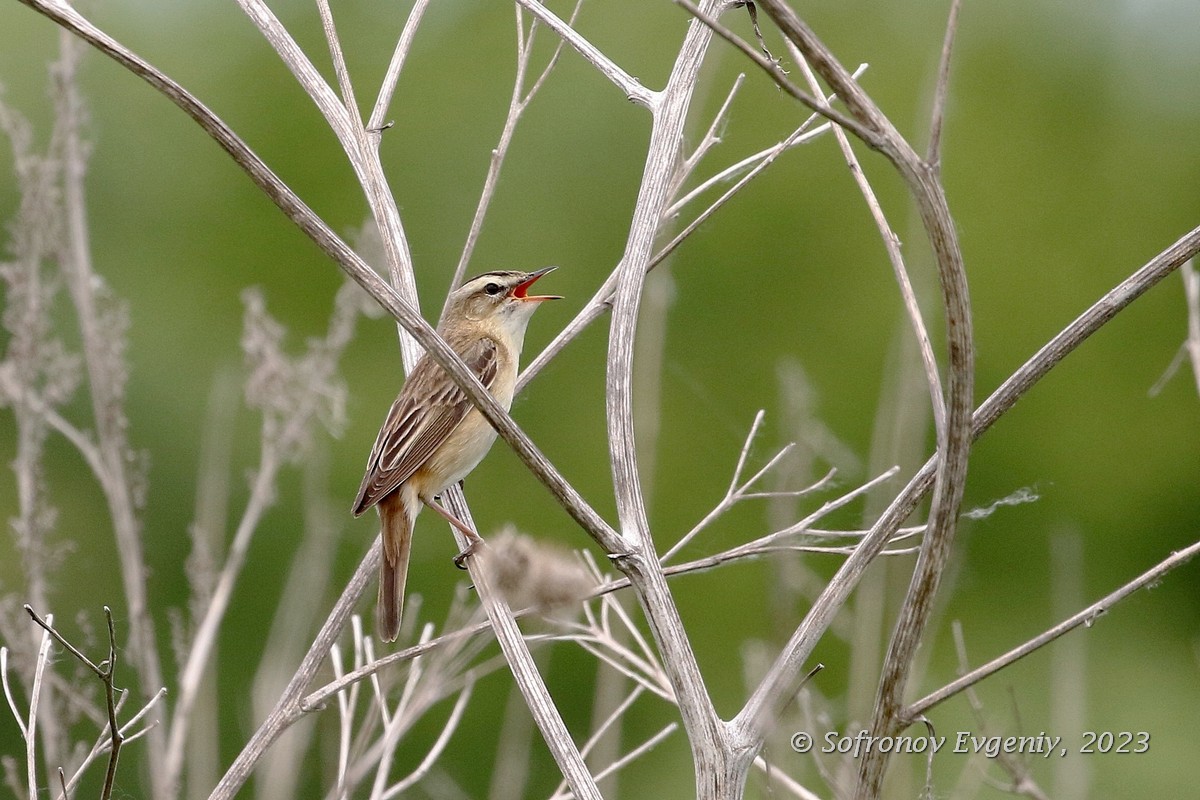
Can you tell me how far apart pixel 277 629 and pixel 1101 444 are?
19250 mm

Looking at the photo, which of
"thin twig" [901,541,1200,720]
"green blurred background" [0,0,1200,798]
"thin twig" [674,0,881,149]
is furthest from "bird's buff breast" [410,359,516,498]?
"green blurred background" [0,0,1200,798]

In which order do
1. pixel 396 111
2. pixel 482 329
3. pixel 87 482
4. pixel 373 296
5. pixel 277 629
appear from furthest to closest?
1. pixel 396 111
2. pixel 87 482
3. pixel 482 329
4. pixel 277 629
5. pixel 373 296

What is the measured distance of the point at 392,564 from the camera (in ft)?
12.3

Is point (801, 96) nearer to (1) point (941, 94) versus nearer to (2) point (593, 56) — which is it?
(1) point (941, 94)

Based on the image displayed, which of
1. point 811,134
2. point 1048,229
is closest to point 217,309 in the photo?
point 1048,229

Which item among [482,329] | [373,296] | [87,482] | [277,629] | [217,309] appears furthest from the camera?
[217,309]

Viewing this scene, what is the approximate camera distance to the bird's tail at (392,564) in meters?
3.64

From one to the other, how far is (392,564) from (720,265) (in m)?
17.9

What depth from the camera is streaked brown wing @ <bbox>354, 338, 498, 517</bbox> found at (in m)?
4.04

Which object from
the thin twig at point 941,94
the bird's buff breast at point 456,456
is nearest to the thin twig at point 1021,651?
the thin twig at point 941,94

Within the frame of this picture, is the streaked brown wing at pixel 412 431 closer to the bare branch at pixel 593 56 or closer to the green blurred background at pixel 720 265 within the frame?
the bare branch at pixel 593 56

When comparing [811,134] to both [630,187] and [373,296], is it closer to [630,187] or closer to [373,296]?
[373,296]

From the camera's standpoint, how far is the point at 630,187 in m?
21.4

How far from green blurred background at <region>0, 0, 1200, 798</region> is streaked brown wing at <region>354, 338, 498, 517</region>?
12.2 meters
